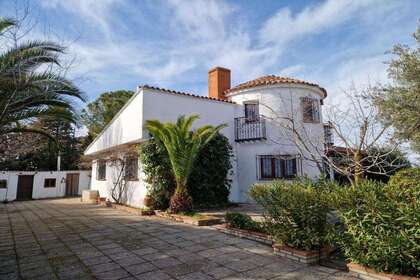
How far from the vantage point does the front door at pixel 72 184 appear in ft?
96.4

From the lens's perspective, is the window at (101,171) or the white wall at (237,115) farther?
the window at (101,171)

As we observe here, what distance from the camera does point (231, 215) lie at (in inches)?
339

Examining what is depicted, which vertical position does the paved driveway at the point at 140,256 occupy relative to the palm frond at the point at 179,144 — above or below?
below

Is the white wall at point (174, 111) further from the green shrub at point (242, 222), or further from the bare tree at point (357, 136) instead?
the bare tree at point (357, 136)

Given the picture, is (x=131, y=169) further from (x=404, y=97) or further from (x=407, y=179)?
(x=404, y=97)

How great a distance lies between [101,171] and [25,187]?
33.1 ft

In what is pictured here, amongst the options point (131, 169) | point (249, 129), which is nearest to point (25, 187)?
point (131, 169)

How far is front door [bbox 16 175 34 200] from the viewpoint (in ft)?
85.8

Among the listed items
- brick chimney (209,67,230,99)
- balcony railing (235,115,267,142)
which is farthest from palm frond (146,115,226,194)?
brick chimney (209,67,230,99)

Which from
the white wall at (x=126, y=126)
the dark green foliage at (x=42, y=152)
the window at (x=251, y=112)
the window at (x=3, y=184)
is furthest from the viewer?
the window at (x=3, y=184)

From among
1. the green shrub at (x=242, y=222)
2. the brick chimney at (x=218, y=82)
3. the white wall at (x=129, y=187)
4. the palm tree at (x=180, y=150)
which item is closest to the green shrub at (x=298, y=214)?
the green shrub at (x=242, y=222)

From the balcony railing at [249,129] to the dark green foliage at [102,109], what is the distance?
22.9m

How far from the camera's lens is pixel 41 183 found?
27172mm

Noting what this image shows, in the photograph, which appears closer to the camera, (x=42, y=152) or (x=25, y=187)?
(x=25, y=187)
